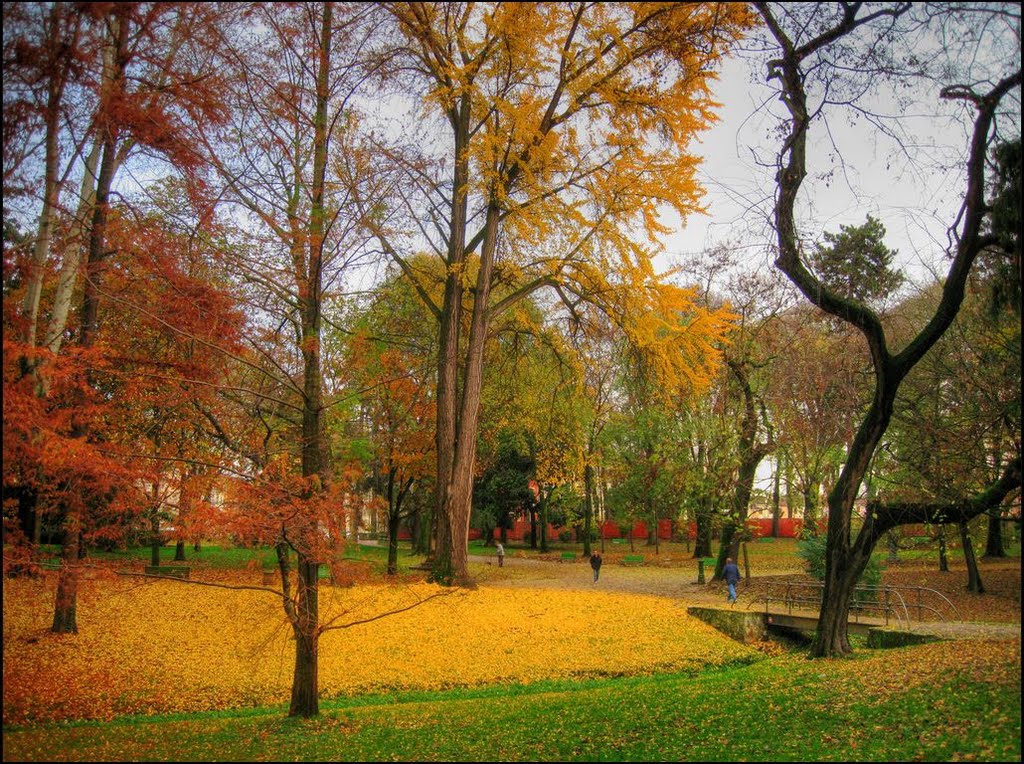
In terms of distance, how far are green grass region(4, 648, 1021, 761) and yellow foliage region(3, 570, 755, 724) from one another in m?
1.13

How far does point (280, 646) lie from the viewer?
590 inches

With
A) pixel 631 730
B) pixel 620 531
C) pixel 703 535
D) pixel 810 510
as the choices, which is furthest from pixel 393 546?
pixel 620 531

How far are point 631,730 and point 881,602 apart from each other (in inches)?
483

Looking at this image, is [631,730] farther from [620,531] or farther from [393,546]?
[620,531]

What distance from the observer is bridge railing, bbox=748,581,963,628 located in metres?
17.0

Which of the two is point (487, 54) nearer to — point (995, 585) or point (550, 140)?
point (550, 140)

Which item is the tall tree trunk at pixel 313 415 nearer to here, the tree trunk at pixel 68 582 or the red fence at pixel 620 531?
the tree trunk at pixel 68 582

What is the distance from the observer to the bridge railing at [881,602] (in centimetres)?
1698

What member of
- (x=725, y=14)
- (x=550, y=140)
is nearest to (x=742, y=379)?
(x=550, y=140)

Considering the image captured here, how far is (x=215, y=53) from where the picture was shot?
887 centimetres

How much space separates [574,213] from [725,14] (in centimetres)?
837

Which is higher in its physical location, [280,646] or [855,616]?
[855,616]

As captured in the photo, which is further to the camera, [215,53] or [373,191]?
[373,191]

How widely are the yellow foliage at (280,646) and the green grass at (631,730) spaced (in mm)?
1130
